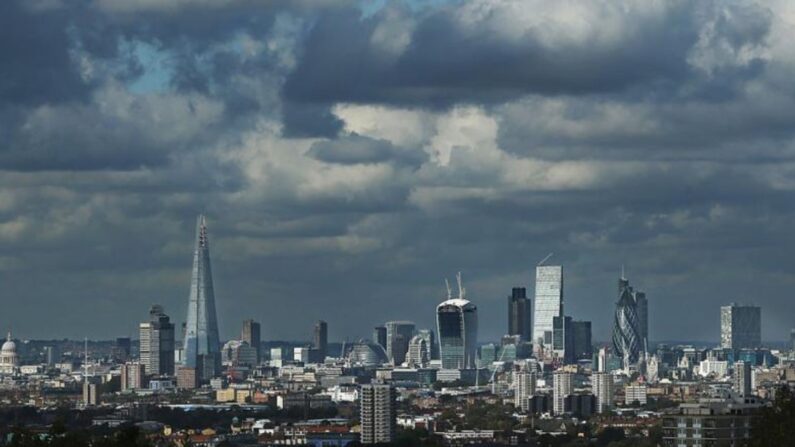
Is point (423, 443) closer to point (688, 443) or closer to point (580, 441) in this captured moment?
point (580, 441)

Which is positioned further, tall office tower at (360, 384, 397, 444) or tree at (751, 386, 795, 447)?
tall office tower at (360, 384, 397, 444)

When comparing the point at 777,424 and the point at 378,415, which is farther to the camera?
the point at 378,415

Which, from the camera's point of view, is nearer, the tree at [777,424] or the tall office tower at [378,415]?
the tree at [777,424]

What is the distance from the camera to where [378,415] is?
174500 millimetres

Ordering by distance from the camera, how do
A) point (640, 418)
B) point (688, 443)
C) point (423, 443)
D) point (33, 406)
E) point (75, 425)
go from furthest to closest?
1. point (33, 406)
2. point (640, 418)
3. point (75, 425)
4. point (423, 443)
5. point (688, 443)

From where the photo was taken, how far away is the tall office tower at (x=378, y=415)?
17062cm

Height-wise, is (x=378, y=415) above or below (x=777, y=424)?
below

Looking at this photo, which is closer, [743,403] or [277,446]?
[743,403]

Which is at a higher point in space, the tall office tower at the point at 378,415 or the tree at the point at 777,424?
the tree at the point at 777,424

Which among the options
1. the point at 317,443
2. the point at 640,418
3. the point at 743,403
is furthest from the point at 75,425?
the point at 743,403

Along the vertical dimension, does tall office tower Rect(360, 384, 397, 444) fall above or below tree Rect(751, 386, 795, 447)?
below

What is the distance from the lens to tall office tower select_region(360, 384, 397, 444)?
6718 inches

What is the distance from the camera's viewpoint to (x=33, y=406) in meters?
200

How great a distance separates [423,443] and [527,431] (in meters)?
27.0
